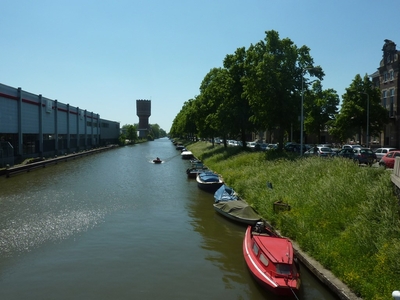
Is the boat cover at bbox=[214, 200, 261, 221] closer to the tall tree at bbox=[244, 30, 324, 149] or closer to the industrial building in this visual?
the tall tree at bbox=[244, 30, 324, 149]

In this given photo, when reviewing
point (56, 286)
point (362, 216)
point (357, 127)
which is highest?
point (357, 127)

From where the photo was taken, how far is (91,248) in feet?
57.8

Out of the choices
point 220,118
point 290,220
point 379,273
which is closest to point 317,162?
point 290,220

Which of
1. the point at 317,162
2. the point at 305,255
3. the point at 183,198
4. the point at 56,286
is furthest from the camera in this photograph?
the point at 183,198

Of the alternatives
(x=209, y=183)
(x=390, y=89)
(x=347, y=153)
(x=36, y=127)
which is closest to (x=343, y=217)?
(x=209, y=183)

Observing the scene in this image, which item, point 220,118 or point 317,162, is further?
point 220,118

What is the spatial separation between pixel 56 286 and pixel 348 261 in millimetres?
10828

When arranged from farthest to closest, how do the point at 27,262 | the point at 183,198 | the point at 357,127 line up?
1. the point at 357,127
2. the point at 183,198
3. the point at 27,262

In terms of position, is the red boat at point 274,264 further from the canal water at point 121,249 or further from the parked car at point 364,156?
the parked car at point 364,156

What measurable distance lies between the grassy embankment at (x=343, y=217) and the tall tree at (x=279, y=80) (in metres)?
11.9

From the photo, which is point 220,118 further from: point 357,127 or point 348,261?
point 348,261

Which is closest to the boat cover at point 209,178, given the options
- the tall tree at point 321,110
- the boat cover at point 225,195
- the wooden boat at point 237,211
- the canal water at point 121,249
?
the canal water at point 121,249

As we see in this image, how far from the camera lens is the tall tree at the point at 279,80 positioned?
3800 centimetres

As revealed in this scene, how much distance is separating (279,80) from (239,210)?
20.2 m
